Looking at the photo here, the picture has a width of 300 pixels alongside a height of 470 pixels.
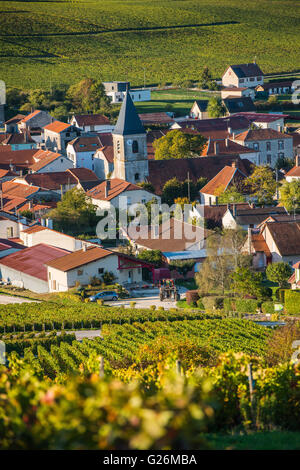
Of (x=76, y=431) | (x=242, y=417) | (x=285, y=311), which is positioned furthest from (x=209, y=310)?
(x=76, y=431)

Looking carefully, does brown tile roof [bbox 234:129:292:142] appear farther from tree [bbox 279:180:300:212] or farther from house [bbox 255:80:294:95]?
house [bbox 255:80:294:95]

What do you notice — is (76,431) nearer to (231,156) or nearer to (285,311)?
(285,311)

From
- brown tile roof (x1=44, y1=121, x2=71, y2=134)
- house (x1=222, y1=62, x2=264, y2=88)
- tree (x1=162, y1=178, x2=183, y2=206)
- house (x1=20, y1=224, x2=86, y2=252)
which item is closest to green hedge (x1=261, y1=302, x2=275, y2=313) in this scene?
house (x1=20, y1=224, x2=86, y2=252)

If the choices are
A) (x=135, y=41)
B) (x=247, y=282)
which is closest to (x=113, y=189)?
(x=247, y=282)

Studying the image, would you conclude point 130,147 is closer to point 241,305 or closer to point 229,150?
point 229,150

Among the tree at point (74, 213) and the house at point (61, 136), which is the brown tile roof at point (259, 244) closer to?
the tree at point (74, 213)

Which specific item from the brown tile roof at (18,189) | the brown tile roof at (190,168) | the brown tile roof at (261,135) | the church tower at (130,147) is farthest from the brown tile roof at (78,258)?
the brown tile roof at (261,135)

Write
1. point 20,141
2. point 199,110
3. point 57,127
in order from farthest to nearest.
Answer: point 199,110
point 20,141
point 57,127
